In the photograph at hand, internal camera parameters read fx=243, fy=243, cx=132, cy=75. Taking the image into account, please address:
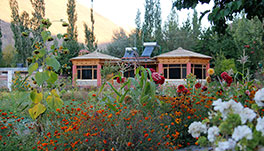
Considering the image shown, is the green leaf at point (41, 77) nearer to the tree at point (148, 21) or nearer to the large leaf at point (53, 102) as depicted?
the large leaf at point (53, 102)

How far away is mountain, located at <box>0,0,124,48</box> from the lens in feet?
255

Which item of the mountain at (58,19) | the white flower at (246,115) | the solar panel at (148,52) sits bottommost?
the white flower at (246,115)

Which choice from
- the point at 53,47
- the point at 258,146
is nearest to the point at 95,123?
the point at 53,47

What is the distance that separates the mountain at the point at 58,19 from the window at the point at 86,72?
195ft

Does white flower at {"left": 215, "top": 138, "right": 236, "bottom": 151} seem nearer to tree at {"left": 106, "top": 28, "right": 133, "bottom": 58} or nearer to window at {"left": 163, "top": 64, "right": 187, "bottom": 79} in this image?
window at {"left": 163, "top": 64, "right": 187, "bottom": 79}

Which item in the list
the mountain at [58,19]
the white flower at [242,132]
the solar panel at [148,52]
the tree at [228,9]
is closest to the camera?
the white flower at [242,132]

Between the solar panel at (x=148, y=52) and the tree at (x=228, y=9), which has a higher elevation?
the solar panel at (x=148, y=52)

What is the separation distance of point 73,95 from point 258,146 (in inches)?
362

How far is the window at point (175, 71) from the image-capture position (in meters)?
18.5

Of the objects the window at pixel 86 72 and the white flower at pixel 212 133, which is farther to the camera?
the window at pixel 86 72

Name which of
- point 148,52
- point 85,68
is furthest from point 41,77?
point 148,52

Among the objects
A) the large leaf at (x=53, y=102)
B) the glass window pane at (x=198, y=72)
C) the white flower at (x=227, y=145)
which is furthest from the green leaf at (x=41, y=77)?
the glass window pane at (x=198, y=72)

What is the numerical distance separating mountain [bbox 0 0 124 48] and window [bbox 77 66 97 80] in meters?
59.5

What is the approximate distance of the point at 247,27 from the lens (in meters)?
26.6
